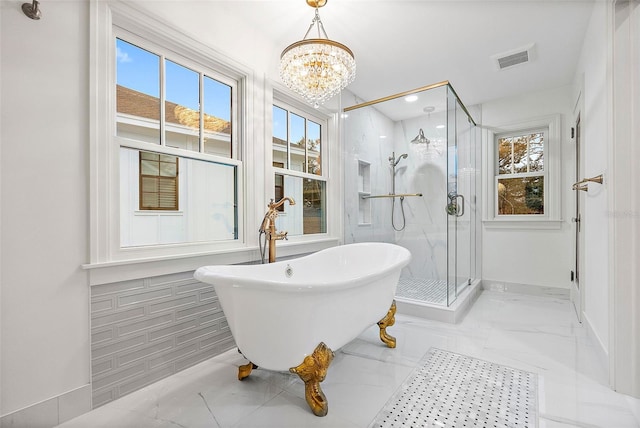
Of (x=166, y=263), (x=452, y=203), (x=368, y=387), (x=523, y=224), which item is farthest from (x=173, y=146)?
(x=523, y=224)

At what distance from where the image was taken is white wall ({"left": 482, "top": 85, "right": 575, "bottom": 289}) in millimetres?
3422

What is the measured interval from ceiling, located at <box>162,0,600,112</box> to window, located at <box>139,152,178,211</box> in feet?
3.59

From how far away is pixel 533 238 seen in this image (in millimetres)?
3609

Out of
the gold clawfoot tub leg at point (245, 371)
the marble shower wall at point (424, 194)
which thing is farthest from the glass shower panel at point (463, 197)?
the gold clawfoot tub leg at point (245, 371)

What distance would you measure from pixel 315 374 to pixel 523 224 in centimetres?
341

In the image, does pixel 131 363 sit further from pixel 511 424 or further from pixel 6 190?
pixel 511 424

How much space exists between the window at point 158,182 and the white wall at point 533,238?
12.2 ft

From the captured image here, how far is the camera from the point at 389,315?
2.24 m

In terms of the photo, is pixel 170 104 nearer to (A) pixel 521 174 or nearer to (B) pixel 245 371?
(B) pixel 245 371

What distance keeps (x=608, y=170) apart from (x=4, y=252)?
295 cm

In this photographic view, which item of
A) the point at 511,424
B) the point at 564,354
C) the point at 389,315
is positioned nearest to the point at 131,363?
the point at 389,315

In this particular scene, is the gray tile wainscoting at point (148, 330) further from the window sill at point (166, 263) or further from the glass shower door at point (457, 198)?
the glass shower door at point (457, 198)

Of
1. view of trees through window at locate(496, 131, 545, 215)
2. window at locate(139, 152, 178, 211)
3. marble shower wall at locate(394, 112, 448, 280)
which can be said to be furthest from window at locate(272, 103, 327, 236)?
view of trees through window at locate(496, 131, 545, 215)

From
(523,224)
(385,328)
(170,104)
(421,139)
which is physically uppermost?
(421,139)
